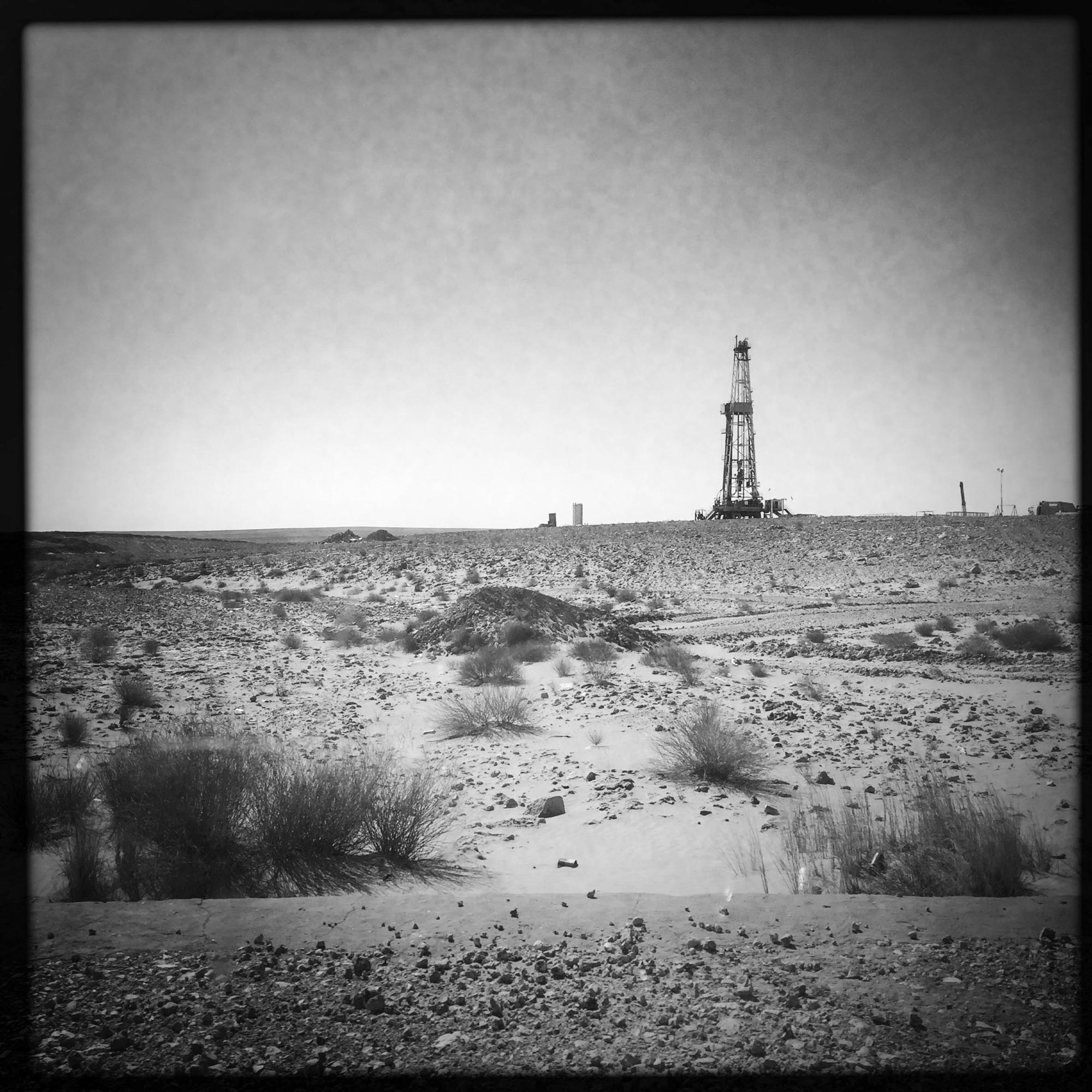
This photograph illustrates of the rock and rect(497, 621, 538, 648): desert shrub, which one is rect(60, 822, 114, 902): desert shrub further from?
rect(497, 621, 538, 648): desert shrub

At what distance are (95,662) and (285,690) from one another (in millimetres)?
4567

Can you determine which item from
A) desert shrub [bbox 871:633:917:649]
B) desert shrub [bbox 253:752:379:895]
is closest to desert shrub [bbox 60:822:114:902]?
desert shrub [bbox 253:752:379:895]

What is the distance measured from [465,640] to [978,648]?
10.3 m

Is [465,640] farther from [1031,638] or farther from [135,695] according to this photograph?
[1031,638]

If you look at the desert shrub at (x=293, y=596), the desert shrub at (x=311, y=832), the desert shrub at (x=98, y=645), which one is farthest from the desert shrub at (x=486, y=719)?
the desert shrub at (x=293, y=596)

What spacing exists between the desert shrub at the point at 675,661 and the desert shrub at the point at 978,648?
5217mm

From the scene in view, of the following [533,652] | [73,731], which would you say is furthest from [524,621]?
[73,731]

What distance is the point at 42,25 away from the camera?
3033 mm

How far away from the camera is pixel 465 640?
1455 centimetres

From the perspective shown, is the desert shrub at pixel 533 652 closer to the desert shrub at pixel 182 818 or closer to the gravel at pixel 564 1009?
the desert shrub at pixel 182 818

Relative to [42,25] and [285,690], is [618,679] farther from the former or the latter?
[42,25]

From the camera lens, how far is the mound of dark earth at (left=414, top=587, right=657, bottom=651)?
14.9 m

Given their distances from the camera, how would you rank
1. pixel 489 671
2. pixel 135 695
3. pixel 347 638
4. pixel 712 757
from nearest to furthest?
1. pixel 712 757
2. pixel 135 695
3. pixel 489 671
4. pixel 347 638

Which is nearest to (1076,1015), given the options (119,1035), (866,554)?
(119,1035)
